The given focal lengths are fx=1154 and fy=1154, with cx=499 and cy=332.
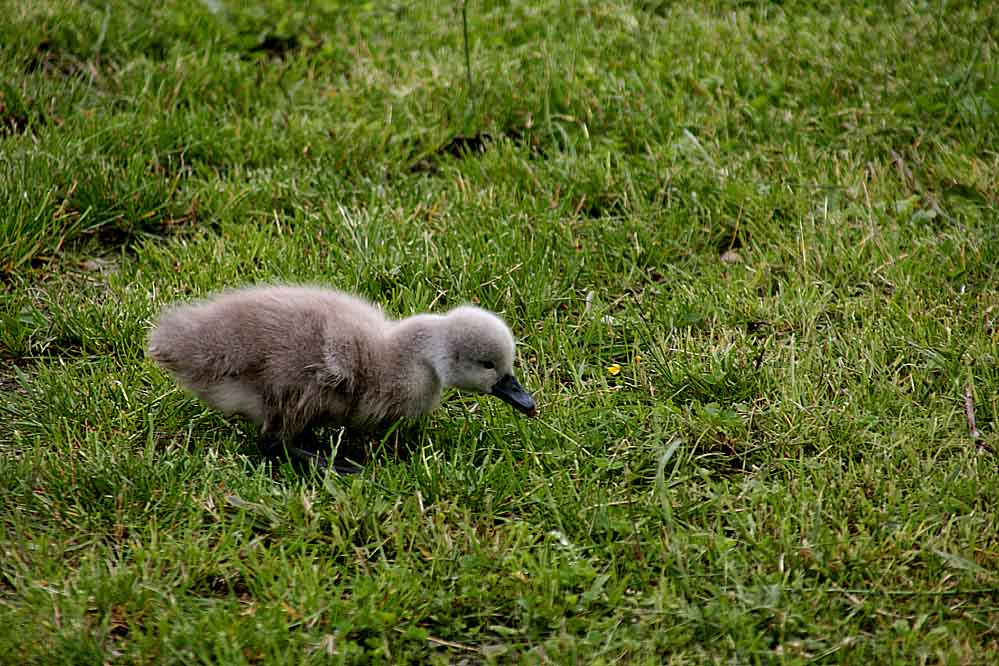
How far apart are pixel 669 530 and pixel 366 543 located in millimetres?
1028

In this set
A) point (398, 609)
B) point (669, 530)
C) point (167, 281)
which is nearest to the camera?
point (398, 609)

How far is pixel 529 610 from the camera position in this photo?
3615 mm

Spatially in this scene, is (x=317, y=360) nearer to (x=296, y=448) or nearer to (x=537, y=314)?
(x=296, y=448)

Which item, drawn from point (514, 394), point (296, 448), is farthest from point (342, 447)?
point (514, 394)

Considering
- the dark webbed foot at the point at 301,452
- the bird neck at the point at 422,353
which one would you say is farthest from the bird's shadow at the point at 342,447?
the bird neck at the point at 422,353

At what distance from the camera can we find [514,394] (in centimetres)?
444

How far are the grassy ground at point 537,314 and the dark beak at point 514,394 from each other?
4.7 inches

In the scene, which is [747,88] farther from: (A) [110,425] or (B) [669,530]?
(A) [110,425]

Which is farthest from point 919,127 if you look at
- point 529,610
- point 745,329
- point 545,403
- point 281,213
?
point 529,610

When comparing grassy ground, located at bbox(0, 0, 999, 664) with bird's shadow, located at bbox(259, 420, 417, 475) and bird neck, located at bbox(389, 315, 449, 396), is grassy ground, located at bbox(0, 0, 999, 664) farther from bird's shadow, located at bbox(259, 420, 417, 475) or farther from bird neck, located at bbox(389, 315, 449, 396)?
bird neck, located at bbox(389, 315, 449, 396)

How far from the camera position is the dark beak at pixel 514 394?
4.40 metres

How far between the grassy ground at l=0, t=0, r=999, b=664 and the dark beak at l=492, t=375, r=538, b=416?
0.39ft

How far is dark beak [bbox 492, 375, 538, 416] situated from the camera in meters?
4.40

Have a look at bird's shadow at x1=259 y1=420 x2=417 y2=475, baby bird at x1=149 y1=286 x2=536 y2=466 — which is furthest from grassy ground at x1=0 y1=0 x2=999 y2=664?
baby bird at x1=149 y1=286 x2=536 y2=466
